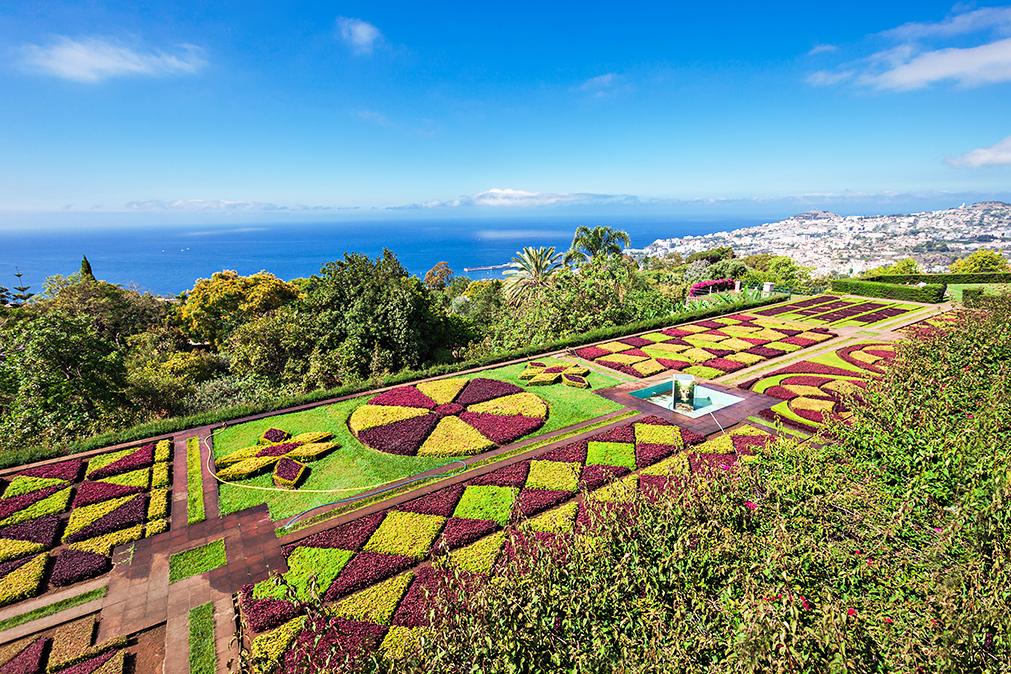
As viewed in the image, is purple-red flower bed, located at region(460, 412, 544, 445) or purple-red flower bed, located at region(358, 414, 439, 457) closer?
purple-red flower bed, located at region(358, 414, 439, 457)

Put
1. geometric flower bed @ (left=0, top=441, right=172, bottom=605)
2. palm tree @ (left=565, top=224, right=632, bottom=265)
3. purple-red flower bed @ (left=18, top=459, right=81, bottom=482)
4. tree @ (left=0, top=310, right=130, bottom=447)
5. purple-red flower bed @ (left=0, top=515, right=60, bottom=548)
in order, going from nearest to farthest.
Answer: geometric flower bed @ (left=0, top=441, right=172, bottom=605), purple-red flower bed @ (left=0, top=515, right=60, bottom=548), purple-red flower bed @ (left=18, top=459, right=81, bottom=482), tree @ (left=0, top=310, right=130, bottom=447), palm tree @ (left=565, top=224, right=632, bottom=265)

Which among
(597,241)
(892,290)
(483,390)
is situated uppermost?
(597,241)

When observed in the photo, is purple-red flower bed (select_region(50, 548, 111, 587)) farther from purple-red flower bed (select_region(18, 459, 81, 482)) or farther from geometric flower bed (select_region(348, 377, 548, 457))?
geometric flower bed (select_region(348, 377, 548, 457))

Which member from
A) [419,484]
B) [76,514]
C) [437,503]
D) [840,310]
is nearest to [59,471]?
[76,514]

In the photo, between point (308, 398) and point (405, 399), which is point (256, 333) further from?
point (405, 399)

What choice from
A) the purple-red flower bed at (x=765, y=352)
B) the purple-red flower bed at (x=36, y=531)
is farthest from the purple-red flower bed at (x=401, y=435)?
the purple-red flower bed at (x=765, y=352)

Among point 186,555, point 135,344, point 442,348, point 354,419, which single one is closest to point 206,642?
point 186,555

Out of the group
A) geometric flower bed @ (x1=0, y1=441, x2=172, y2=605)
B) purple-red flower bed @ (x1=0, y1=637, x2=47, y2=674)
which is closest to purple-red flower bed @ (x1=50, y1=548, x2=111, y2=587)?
geometric flower bed @ (x1=0, y1=441, x2=172, y2=605)
